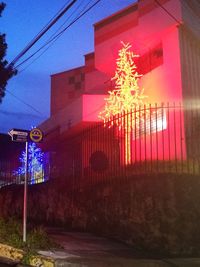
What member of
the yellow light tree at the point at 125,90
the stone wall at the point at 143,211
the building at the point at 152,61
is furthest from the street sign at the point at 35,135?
the yellow light tree at the point at 125,90

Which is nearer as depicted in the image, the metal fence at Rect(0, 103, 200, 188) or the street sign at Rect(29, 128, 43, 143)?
the street sign at Rect(29, 128, 43, 143)

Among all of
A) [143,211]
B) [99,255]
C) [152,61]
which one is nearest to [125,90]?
[152,61]

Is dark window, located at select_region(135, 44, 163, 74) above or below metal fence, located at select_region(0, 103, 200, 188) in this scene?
above

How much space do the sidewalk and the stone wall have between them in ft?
1.86

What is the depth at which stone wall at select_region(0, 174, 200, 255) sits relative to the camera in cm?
1024

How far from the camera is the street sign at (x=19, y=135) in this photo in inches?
382

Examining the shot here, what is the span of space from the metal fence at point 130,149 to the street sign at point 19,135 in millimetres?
3175

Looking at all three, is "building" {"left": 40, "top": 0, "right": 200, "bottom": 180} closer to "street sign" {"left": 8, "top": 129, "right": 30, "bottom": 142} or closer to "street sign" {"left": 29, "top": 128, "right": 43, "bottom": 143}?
"street sign" {"left": 29, "top": 128, "right": 43, "bottom": 143}

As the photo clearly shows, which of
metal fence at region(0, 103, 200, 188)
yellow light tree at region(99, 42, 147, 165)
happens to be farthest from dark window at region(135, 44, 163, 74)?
metal fence at region(0, 103, 200, 188)

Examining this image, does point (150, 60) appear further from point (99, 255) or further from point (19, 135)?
point (99, 255)

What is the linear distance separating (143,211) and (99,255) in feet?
7.01

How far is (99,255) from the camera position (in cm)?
891

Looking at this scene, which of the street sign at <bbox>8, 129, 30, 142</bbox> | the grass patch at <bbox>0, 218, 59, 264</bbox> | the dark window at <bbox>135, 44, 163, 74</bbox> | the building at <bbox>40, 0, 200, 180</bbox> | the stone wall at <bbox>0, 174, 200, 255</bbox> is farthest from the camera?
the dark window at <bbox>135, 44, 163, 74</bbox>

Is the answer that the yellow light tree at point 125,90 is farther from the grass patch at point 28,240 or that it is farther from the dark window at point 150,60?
the grass patch at point 28,240
